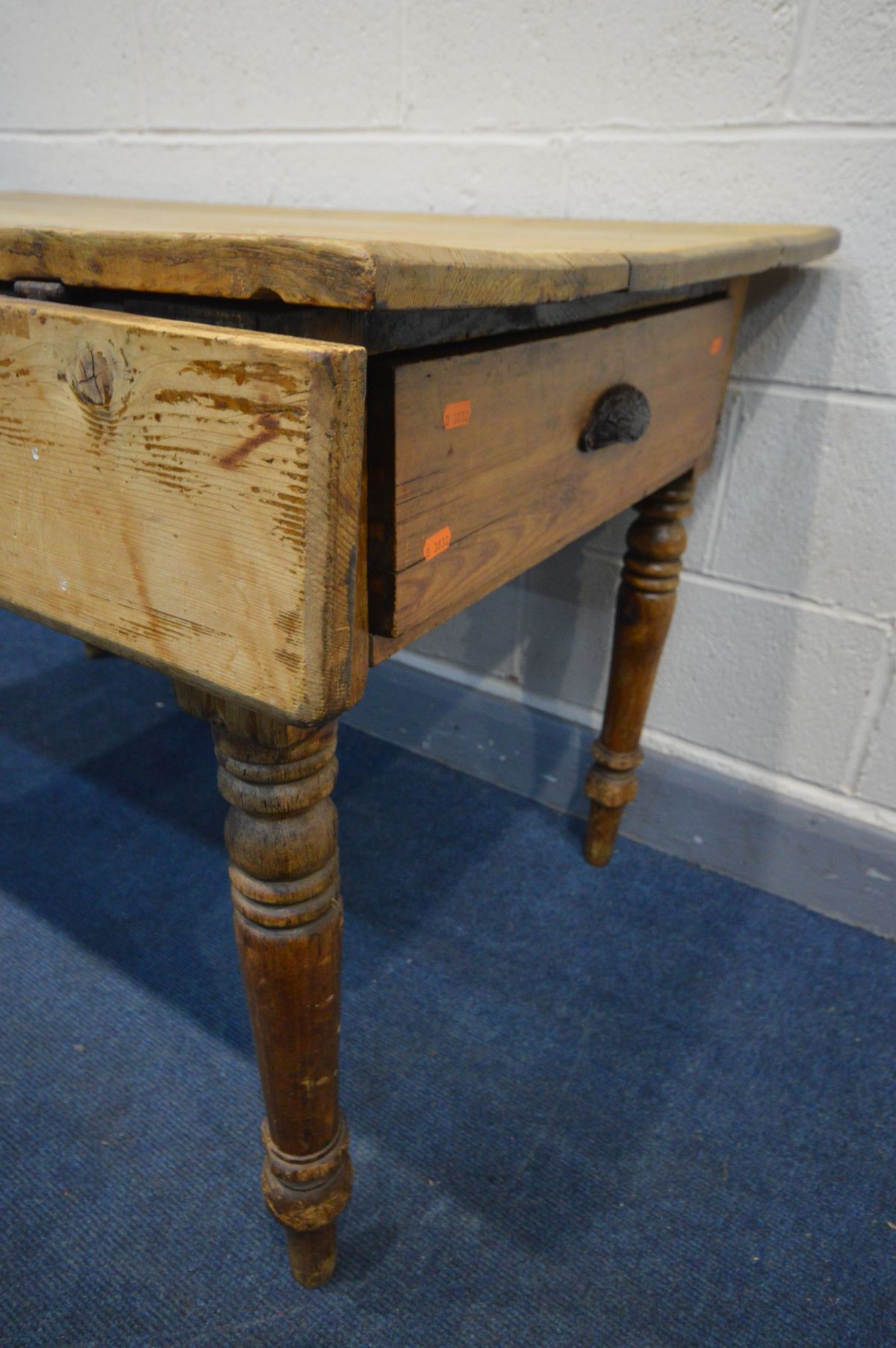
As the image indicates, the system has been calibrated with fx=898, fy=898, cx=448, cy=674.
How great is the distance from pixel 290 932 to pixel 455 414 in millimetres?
311

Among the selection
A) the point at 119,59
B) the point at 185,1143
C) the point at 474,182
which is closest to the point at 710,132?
the point at 474,182

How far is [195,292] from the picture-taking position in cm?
39

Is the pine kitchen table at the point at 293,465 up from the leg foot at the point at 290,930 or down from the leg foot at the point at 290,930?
up

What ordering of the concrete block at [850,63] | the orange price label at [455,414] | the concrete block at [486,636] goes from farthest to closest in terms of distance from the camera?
the concrete block at [486,636] → the concrete block at [850,63] → the orange price label at [455,414]

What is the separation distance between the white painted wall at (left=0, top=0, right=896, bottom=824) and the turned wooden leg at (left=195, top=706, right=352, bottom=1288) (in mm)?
681

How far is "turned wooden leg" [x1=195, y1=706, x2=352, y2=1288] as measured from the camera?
497 millimetres

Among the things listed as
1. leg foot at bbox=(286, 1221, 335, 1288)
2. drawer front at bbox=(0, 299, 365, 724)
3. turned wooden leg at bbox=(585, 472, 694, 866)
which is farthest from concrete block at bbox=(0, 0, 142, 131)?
leg foot at bbox=(286, 1221, 335, 1288)

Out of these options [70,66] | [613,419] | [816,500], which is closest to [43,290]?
[613,419]

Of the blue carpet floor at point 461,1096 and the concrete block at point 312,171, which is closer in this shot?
Result: the blue carpet floor at point 461,1096

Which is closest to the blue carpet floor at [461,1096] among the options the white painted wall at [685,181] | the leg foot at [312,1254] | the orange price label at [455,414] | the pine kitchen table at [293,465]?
the leg foot at [312,1254]

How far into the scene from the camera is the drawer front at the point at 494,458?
44 centimetres

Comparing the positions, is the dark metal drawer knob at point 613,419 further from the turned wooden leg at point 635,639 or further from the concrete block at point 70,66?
the concrete block at point 70,66

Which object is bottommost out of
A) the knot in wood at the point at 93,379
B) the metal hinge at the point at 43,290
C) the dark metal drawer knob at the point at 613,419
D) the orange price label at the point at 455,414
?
the dark metal drawer knob at the point at 613,419

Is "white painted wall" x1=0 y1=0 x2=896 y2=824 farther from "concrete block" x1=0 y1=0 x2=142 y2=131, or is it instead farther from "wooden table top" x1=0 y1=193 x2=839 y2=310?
"wooden table top" x1=0 y1=193 x2=839 y2=310
